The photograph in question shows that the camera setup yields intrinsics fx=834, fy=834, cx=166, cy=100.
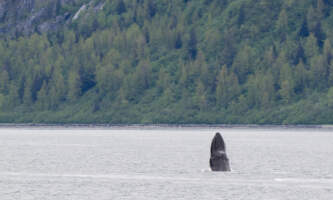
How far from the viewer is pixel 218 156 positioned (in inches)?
3314

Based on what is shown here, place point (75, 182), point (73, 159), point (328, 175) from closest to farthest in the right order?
1. point (75, 182)
2. point (328, 175)
3. point (73, 159)

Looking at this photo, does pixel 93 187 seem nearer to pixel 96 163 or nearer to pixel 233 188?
pixel 233 188

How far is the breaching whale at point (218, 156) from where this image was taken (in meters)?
80.1

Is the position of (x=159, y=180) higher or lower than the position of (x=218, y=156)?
lower

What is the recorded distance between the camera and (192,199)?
62.6 m

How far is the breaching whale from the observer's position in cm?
8012

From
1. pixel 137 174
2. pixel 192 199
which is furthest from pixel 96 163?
pixel 192 199

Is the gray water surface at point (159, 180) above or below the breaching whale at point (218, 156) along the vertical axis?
below

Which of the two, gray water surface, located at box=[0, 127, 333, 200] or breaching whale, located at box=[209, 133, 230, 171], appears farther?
breaching whale, located at box=[209, 133, 230, 171]

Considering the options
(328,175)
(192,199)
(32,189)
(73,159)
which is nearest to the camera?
(192,199)

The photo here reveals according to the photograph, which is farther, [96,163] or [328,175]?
[96,163]

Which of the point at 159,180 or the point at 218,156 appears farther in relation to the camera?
the point at 218,156

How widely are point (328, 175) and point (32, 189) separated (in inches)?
1262

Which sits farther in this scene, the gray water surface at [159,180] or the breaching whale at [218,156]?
the breaching whale at [218,156]
